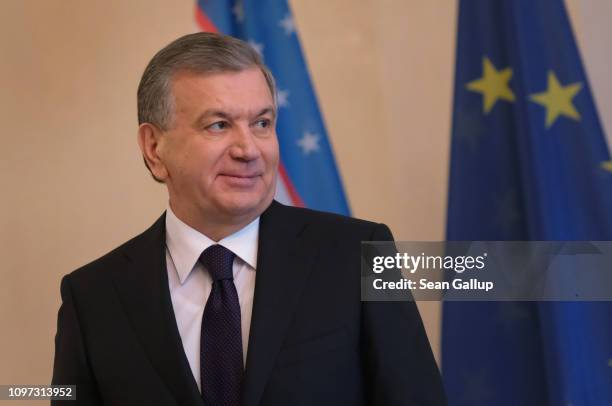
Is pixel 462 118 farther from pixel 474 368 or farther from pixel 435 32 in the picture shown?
pixel 474 368

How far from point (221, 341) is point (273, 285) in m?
0.15

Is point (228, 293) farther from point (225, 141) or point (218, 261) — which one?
point (225, 141)

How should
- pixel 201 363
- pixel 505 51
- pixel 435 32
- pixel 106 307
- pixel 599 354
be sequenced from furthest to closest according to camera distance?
pixel 435 32 < pixel 505 51 < pixel 599 354 < pixel 106 307 < pixel 201 363

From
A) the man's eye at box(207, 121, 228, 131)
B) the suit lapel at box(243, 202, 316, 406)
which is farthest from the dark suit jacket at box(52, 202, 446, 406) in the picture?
the man's eye at box(207, 121, 228, 131)

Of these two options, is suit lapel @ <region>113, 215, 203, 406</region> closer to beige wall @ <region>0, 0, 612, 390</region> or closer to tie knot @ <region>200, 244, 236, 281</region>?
tie knot @ <region>200, 244, 236, 281</region>

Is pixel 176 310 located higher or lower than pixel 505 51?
lower

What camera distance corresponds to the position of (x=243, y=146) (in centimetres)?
158

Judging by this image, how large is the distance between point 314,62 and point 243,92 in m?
1.48

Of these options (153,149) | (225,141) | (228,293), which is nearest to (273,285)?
(228,293)

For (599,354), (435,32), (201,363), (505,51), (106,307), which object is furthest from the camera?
(435,32)

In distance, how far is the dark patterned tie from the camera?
1540mm

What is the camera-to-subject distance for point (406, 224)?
9.84 ft

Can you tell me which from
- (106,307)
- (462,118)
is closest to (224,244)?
(106,307)

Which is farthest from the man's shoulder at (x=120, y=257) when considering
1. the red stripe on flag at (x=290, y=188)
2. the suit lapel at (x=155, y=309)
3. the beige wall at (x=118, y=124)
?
the beige wall at (x=118, y=124)
